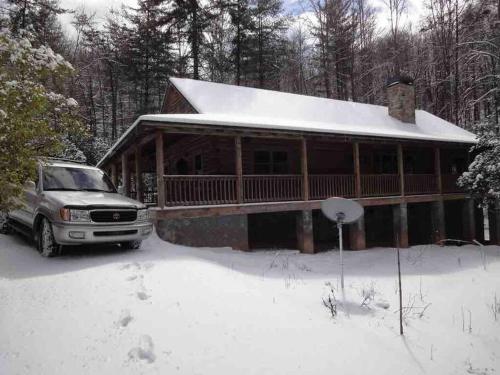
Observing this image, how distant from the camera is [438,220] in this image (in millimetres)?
15828

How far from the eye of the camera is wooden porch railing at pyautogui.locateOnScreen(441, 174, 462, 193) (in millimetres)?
16391

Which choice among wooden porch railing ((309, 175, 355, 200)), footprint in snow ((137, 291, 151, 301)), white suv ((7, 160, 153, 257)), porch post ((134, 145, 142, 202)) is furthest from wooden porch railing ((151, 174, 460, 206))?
footprint in snow ((137, 291, 151, 301))

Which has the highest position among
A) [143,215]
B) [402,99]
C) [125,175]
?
[402,99]

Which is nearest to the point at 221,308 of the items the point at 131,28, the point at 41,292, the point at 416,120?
the point at 41,292

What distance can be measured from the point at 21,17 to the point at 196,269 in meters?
23.5

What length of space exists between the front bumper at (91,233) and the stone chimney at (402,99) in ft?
56.8

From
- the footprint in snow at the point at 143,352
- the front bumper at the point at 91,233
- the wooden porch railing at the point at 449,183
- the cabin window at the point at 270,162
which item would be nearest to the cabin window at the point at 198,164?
the cabin window at the point at 270,162

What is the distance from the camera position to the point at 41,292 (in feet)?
17.9

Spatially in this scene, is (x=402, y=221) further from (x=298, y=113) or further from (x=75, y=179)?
(x=75, y=179)

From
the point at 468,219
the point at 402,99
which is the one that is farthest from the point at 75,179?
the point at 402,99

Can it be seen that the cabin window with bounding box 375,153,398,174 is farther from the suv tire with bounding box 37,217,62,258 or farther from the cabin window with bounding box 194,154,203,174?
the suv tire with bounding box 37,217,62,258

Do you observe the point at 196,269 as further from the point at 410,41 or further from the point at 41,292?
the point at 410,41

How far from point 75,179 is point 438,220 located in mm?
15040

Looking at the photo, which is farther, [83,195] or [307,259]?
[307,259]
